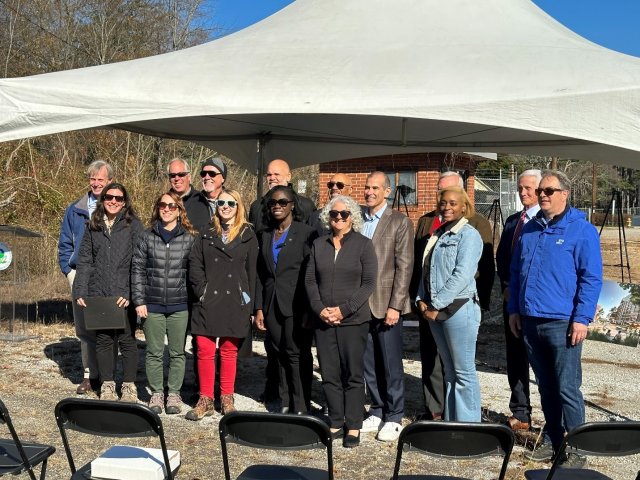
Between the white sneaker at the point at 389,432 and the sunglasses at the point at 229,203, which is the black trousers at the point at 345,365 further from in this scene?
the sunglasses at the point at 229,203

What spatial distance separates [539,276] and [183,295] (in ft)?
8.38

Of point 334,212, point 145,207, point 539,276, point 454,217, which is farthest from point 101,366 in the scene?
point 145,207

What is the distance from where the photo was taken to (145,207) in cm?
1370

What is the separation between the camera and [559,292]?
14.6 feet

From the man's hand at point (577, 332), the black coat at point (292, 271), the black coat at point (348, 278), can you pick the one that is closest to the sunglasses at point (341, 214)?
the black coat at point (348, 278)

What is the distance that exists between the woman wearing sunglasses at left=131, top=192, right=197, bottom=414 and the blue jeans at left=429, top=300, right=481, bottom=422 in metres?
1.90

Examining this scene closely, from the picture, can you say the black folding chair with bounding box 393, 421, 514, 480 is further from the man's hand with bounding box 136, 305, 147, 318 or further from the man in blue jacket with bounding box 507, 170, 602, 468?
the man's hand with bounding box 136, 305, 147, 318

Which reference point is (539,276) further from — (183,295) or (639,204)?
(639,204)

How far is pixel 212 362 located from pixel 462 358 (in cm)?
187

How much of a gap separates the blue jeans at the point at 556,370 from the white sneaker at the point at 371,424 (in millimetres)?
1173

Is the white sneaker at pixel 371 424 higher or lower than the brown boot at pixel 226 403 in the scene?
lower

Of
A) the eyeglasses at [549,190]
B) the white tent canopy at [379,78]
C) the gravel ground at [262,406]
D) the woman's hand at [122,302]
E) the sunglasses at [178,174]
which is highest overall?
the white tent canopy at [379,78]

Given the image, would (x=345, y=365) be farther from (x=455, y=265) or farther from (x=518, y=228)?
(x=518, y=228)

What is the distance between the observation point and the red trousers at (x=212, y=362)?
224 inches
